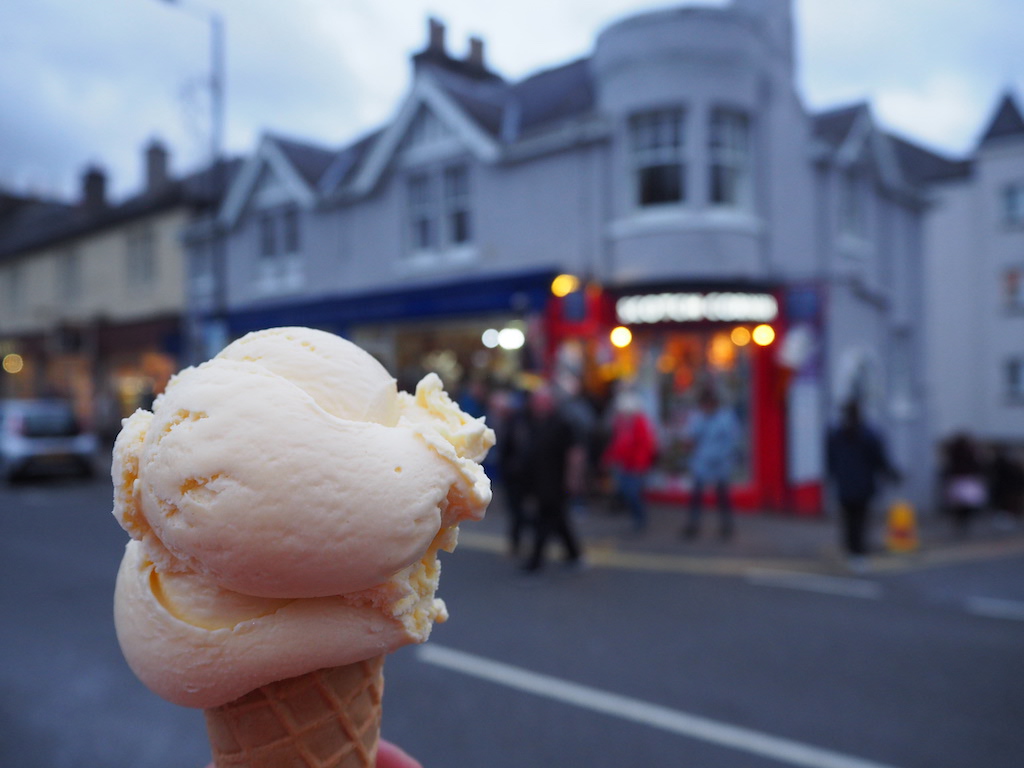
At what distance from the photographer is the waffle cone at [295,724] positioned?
1.44 m

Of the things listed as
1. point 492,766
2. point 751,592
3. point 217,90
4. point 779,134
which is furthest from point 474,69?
point 492,766

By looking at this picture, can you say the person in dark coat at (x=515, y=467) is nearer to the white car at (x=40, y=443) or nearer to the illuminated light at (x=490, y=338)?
the illuminated light at (x=490, y=338)

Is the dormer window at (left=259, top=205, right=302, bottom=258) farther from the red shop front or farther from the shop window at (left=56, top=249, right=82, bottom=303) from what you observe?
the shop window at (left=56, top=249, right=82, bottom=303)

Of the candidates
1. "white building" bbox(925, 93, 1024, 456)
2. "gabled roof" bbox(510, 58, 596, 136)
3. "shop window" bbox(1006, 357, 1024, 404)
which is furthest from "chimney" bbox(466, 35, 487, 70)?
"shop window" bbox(1006, 357, 1024, 404)

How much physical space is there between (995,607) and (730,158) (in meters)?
8.34

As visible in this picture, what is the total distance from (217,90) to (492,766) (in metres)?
13.9

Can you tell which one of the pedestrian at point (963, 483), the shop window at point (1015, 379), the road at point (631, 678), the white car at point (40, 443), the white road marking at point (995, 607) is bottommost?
the white road marking at point (995, 607)

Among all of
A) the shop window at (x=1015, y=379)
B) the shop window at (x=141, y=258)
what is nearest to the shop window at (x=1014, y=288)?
the shop window at (x=1015, y=379)

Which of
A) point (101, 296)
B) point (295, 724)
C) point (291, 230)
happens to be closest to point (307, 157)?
point (291, 230)

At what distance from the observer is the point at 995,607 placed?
727cm

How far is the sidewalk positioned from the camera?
29.8 ft

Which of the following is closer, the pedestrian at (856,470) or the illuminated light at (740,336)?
the pedestrian at (856,470)

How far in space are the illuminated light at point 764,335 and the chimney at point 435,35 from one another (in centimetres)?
1048

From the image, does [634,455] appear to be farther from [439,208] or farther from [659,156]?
[439,208]
